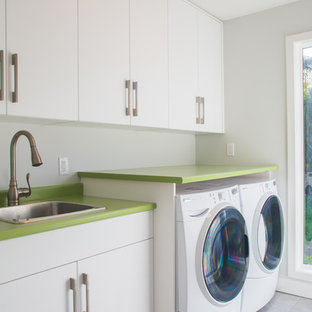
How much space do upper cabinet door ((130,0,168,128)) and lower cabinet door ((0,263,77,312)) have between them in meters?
1.06

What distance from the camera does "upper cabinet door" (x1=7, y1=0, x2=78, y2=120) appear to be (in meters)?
1.51

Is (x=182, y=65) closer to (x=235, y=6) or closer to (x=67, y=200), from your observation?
(x=235, y=6)

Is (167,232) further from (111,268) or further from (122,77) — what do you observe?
(122,77)

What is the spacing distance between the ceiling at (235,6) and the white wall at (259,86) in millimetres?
69

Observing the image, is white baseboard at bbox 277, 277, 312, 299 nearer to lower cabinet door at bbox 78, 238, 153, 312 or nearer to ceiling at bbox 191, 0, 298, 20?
lower cabinet door at bbox 78, 238, 153, 312

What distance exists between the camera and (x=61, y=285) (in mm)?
1352

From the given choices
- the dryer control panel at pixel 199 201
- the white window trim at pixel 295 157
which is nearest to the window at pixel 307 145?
the white window trim at pixel 295 157

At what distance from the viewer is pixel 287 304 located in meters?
2.54

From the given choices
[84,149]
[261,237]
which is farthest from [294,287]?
[84,149]

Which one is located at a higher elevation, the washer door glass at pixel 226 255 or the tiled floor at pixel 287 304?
the washer door glass at pixel 226 255

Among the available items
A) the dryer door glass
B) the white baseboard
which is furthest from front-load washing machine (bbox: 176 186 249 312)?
the white baseboard

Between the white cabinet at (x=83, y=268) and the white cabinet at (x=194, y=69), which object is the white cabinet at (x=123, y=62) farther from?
the white cabinet at (x=83, y=268)

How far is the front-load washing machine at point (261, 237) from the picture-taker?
225 centimetres

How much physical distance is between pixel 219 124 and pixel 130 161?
0.94m
